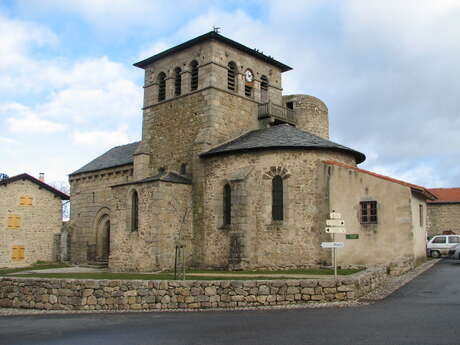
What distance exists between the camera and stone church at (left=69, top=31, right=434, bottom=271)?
21000 mm

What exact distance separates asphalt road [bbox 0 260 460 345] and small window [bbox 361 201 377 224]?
23.0 feet

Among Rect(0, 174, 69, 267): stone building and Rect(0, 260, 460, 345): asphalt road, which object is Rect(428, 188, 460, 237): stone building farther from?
Rect(0, 174, 69, 267): stone building

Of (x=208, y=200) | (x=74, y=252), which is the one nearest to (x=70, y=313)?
(x=208, y=200)

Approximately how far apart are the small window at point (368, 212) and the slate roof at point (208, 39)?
12.0 metres

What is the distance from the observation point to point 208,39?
26.3 m

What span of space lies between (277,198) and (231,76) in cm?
862

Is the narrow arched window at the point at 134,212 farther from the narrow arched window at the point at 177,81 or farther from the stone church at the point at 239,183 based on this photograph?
the narrow arched window at the point at 177,81

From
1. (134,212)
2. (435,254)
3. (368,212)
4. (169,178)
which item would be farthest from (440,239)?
(134,212)

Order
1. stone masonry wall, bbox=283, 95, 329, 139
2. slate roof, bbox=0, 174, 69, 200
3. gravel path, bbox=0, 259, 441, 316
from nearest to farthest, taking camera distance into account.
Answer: gravel path, bbox=0, 259, 441, 316
slate roof, bbox=0, 174, 69, 200
stone masonry wall, bbox=283, 95, 329, 139

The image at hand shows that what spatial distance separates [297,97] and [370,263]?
12999mm

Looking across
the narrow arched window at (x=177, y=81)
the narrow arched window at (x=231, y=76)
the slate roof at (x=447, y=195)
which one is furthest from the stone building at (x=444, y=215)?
the narrow arched window at (x=177, y=81)

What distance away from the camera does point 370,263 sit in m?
20.3

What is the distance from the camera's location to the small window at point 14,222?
2895 centimetres

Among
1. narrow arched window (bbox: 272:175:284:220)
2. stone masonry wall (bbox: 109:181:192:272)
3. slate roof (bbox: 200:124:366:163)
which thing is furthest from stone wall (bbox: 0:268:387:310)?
slate roof (bbox: 200:124:366:163)
